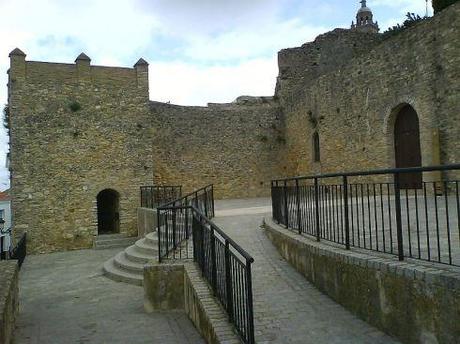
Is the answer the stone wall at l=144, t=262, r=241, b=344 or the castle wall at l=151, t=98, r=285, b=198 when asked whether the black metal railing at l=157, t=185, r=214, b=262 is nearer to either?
the stone wall at l=144, t=262, r=241, b=344

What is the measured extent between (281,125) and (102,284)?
53.0ft

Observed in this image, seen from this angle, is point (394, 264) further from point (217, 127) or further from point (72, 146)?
point (217, 127)

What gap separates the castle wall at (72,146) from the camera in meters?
18.1

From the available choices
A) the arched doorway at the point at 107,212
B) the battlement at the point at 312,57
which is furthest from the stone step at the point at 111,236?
the battlement at the point at 312,57

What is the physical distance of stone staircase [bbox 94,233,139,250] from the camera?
18.2m

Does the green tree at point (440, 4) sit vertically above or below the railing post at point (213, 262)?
above

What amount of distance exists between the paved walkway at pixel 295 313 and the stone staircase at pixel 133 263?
12.1 feet

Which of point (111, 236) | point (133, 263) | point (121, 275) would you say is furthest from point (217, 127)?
point (121, 275)

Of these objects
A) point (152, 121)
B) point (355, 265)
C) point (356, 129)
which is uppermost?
point (152, 121)

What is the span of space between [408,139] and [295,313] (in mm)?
10974

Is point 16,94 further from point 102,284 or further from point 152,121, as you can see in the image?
point 102,284

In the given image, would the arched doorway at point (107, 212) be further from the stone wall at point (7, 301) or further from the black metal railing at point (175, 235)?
the stone wall at point (7, 301)

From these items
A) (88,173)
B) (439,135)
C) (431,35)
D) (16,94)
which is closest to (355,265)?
(439,135)

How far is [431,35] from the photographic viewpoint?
514 inches
